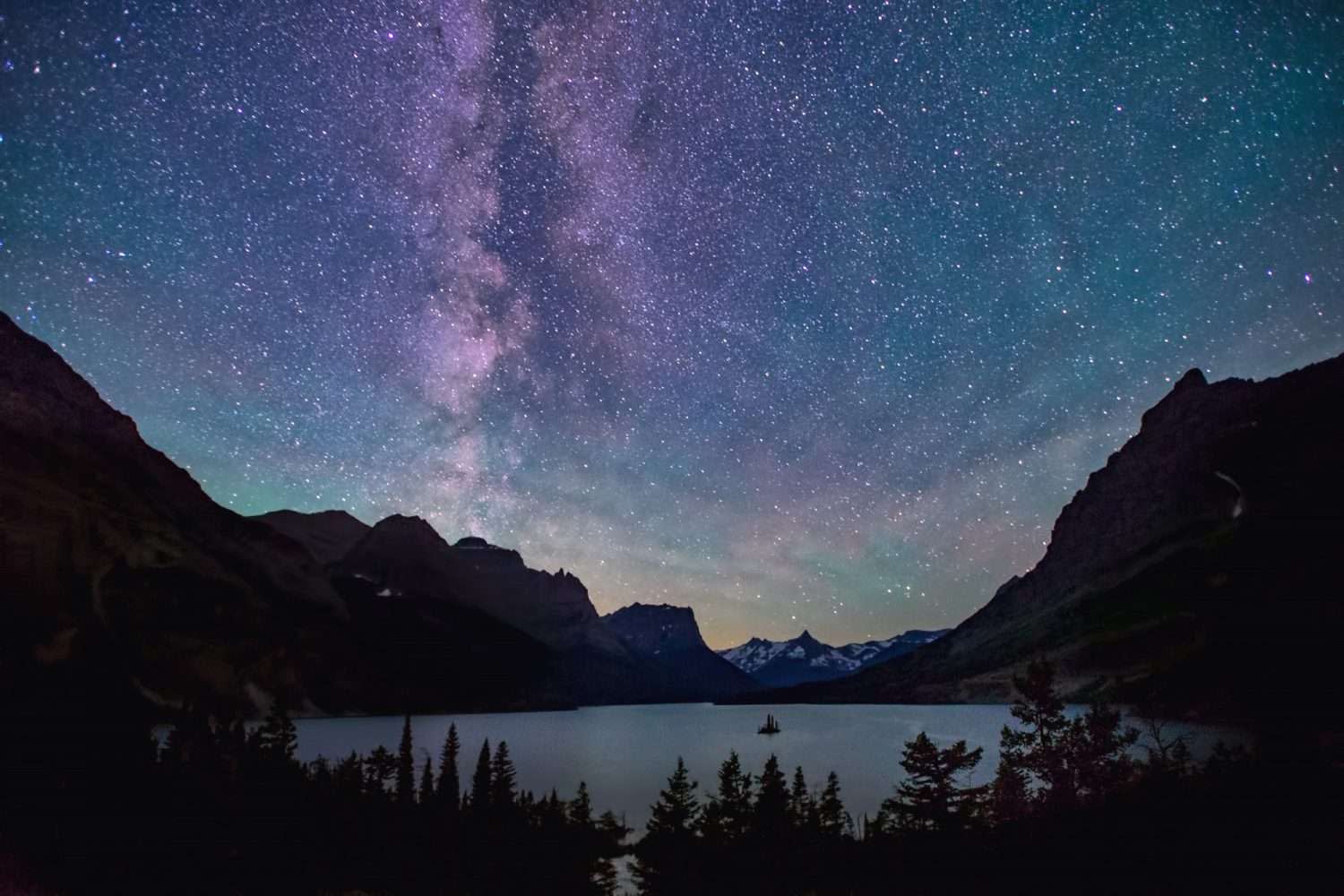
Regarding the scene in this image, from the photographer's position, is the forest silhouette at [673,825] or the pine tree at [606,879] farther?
the pine tree at [606,879]

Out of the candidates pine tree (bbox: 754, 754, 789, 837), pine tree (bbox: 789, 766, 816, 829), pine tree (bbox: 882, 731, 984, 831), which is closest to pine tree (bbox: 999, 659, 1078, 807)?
pine tree (bbox: 882, 731, 984, 831)

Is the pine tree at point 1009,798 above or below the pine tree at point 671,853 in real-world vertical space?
above

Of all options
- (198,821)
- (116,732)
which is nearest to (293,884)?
(198,821)

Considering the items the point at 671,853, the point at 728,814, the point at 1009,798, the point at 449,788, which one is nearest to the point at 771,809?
the point at 728,814

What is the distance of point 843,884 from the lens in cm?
4650

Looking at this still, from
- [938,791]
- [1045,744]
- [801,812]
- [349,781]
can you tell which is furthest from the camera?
[349,781]

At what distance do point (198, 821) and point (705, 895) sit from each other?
52156 mm

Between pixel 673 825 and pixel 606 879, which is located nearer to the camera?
pixel 673 825

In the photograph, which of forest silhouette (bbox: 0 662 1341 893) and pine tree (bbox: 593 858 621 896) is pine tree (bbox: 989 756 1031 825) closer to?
forest silhouette (bbox: 0 662 1341 893)

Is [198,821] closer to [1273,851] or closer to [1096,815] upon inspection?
[1096,815]

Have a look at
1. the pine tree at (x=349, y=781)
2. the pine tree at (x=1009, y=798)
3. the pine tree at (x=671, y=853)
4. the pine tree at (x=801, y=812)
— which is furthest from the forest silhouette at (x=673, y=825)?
the pine tree at (x=349, y=781)

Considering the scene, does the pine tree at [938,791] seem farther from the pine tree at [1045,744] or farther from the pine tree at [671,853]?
the pine tree at [671,853]

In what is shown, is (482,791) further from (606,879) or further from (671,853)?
(671,853)

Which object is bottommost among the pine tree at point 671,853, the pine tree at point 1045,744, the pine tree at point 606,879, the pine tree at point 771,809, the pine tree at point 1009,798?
the pine tree at point 606,879
